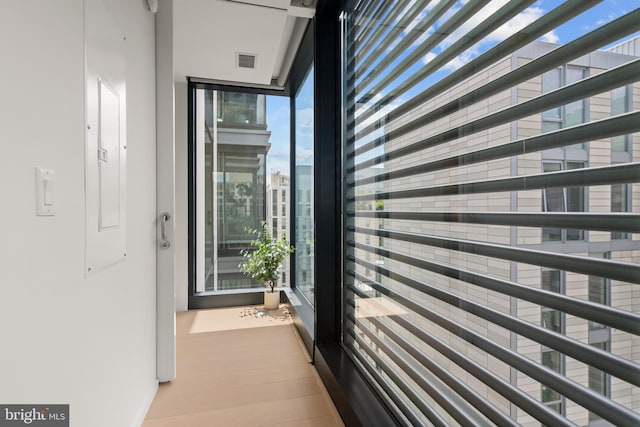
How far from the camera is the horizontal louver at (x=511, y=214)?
55 cm

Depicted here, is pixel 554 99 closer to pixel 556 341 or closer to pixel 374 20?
pixel 556 341

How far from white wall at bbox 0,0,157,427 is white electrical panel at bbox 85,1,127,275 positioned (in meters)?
0.05

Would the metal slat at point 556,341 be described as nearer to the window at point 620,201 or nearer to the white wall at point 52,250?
the window at point 620,201

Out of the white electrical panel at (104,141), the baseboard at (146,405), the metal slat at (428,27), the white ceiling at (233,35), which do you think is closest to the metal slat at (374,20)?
the metal slat at (428,27)

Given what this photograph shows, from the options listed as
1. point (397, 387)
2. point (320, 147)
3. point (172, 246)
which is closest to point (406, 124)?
point (320, 147)

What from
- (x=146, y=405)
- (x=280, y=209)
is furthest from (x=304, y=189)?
(x=146, y=405)

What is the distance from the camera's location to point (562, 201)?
2.07 feet

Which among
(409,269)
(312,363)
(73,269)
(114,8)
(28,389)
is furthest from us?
(312,363)

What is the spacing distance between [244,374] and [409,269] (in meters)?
1.39

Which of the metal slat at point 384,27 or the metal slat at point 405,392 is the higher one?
the metal slat at point 384,27

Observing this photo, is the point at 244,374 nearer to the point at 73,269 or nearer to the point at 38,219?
the point at 73,269

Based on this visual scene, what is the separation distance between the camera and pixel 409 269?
1186mm

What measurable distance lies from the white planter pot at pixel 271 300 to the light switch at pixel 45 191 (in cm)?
253

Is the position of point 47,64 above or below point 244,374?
above
